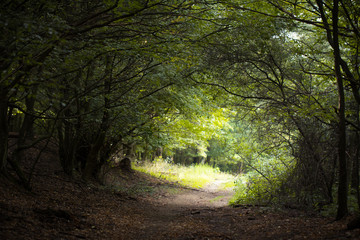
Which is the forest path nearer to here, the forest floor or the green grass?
the forest floor

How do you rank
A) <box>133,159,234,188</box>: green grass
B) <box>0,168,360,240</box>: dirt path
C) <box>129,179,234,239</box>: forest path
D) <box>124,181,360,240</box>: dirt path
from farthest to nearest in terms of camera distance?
<box>133,159,234,188</box>: green grass < <box>129,179,234,239</box>: forest path < <box>124,181,360,240</box>: dirt path < <box>0,168,360,240</box>: dirt path

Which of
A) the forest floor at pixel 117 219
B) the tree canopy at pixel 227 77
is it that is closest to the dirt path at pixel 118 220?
the forest floor at pixel 117 219

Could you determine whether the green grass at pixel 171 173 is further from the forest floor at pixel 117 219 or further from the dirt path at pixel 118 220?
the dirt path at pixel 118 220

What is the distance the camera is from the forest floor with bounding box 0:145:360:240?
438 centimetres

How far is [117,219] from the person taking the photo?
254 inches

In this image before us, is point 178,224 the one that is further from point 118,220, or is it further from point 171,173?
point 171,173

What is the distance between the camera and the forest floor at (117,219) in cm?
438

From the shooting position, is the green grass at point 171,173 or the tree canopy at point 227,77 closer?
the tree canopy at point 227,77

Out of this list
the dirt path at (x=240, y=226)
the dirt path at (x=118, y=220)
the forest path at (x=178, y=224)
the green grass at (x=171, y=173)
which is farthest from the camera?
the green grass at (x=171, y=173)

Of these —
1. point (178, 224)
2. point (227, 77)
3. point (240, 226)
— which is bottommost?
point (178, 224)

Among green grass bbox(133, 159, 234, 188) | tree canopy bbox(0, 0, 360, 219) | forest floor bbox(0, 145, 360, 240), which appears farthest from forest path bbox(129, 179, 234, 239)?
green grass bbox(133, 159, 234, 188)

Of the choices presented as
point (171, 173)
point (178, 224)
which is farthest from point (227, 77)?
point (171, 173)

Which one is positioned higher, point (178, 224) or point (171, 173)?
point (178, 224)

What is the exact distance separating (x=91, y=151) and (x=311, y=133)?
22.2ft
